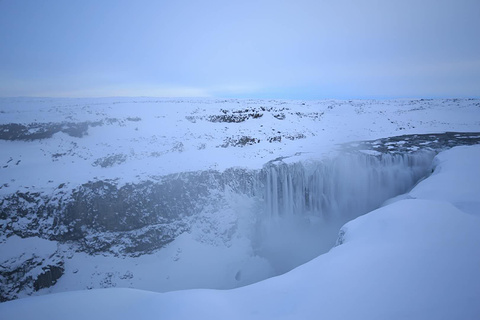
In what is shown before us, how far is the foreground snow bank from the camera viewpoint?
329cm

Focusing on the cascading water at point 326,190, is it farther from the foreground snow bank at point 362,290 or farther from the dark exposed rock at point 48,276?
the dark exposed rock at point 48,276

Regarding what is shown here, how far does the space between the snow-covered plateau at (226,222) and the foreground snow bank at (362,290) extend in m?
0.03

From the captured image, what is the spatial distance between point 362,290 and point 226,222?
11828 mm

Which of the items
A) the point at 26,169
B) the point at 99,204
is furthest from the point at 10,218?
the point at 99,204

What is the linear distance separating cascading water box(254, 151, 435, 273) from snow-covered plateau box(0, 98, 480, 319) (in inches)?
3.8

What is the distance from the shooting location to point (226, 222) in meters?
14.9

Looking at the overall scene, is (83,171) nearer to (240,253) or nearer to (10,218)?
(10,218)

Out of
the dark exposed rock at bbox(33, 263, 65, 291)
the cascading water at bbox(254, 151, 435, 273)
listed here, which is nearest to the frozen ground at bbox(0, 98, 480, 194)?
the cascading water at bbox(254, 151, 435, 273)

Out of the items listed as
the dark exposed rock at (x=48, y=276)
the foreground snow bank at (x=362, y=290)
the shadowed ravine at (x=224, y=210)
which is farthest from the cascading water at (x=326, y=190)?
the dark exposed rock at (x=48, y=276)

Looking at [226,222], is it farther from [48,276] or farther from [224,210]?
[48,276]

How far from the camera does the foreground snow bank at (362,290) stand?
329cm

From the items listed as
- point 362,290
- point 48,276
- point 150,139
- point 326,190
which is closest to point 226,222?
point 326,190

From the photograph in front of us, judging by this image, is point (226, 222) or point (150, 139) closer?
point (226, 222)

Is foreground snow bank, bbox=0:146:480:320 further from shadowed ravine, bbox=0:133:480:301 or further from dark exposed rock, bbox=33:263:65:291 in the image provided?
shadowed ravine, bbox=0:133:480:301
